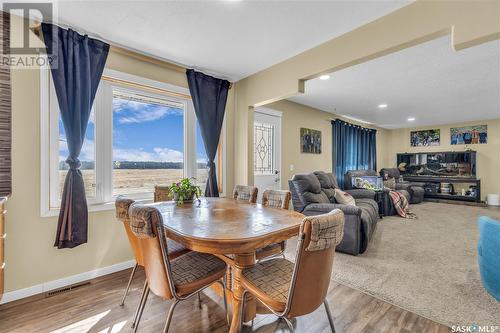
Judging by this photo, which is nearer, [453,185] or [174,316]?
[174,316]

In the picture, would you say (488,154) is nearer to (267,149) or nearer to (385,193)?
(385,193)

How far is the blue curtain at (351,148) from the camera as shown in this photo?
5.82m

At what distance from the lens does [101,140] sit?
2.61 meters

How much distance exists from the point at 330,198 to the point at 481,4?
9.79 ft

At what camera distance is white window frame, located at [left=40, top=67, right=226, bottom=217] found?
2.21 meters

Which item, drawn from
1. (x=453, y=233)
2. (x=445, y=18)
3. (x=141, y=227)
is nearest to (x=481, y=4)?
(x=445, y=18)

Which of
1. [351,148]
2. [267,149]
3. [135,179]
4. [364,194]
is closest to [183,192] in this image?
[135,179]

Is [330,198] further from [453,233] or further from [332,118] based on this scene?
[332,118]

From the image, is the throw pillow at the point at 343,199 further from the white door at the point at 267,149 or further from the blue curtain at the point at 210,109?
the blue curtain at the point at 210,109

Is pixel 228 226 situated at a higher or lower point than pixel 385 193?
higher

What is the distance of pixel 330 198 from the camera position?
13.3ft

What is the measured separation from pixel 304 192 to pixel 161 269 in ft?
8.38

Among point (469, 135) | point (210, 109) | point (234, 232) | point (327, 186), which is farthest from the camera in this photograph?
point (469, 135)

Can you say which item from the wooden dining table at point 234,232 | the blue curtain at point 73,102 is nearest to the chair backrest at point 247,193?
the wooden dining table at point 234,232
